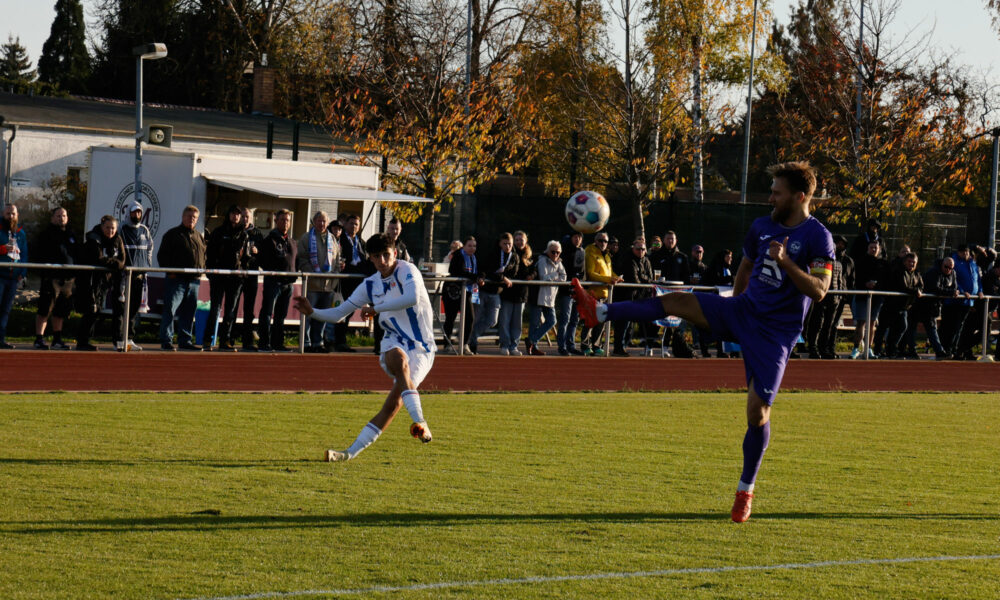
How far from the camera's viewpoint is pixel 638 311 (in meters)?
7.59

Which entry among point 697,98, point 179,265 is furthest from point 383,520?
point 697,98

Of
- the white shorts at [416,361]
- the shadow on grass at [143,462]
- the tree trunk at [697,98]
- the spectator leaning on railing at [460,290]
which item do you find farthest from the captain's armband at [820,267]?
the tree trunk at [697,98]

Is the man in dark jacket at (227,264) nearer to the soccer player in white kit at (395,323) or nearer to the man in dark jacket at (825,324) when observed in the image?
the soccer player in white kit at (395,323)

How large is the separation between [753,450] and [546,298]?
1153 centimetres

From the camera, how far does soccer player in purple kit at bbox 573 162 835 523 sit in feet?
24.4

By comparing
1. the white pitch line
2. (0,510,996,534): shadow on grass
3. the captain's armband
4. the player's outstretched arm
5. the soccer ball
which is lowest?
(0,510,996,534): shadow on grass

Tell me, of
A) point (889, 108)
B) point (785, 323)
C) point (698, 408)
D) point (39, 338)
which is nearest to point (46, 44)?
point (889, 108)

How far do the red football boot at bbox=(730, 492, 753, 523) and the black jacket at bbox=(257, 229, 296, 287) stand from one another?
1086cm

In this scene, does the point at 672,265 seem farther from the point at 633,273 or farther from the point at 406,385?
the point at 406,385

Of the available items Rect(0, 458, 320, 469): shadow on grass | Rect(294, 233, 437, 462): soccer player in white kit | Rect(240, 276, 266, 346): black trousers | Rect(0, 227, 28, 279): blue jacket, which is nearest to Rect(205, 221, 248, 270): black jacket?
Rect(240, 276, 266, 346): black trousers

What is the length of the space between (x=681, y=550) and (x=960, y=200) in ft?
182

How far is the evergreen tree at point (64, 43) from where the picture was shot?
70312 millimetres

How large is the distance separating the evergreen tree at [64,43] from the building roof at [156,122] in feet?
119

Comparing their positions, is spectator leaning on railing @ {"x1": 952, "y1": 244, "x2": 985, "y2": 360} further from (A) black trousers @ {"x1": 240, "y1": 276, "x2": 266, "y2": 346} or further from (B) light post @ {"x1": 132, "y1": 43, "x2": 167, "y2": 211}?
(B) light post @ {"x1": 132, "y1": 43, "x2": 167, "y2": 211}
